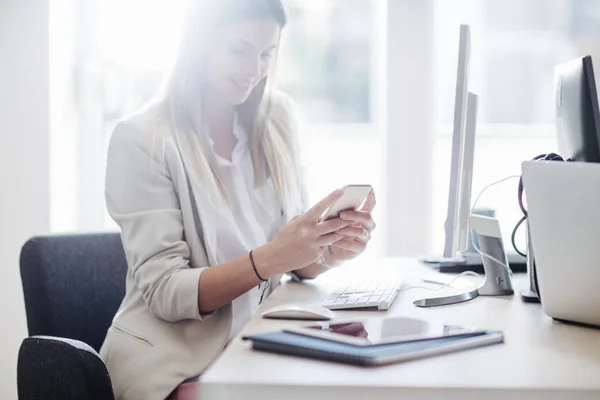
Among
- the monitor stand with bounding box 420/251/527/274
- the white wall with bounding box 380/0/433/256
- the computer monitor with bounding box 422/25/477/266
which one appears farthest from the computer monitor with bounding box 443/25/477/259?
the white wall with bounding box 380/0/433/256

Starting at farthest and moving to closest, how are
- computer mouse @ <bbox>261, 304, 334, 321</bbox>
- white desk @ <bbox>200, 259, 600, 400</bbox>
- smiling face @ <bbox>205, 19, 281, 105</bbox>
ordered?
smiling face @ <bbox>205, 19, 281, 105</bbox> < computer mouse @ <bbox>261, 304, 334, 321</bbox> < white desk @ <bbox>200, 259, 600, 400</bbox>

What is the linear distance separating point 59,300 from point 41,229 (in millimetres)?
1184

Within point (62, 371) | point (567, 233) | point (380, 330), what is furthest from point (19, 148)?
point (567, 233)

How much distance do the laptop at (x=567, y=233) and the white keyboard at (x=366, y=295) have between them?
0.87 ft

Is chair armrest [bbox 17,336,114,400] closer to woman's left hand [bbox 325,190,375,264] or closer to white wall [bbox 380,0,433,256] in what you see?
woman's left hand [bbox 325,190,375,264]

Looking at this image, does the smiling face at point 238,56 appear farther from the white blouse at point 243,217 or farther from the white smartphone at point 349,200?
the white smartphone at point 349,200

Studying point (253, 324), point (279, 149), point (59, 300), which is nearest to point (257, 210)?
point (279, 149)

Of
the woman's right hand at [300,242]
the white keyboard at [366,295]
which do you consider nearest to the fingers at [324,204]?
the woman's right hand at [300,242]

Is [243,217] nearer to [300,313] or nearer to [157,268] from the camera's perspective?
[157,268]

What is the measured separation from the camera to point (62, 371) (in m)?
1.15

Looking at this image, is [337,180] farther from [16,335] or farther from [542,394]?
[542,394]

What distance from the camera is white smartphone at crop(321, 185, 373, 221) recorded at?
3.77 ft

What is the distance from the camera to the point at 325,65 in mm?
2645

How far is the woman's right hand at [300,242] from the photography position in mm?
1194
